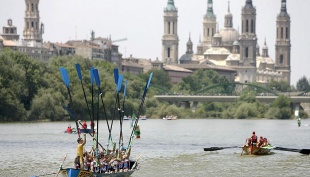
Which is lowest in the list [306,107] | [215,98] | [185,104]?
[306,107]

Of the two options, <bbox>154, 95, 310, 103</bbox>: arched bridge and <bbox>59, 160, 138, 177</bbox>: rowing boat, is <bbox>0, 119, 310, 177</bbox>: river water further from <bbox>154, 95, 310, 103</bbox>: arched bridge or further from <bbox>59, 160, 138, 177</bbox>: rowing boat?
<bbox>154, 95, 310, 103</bbox>: arched bridge

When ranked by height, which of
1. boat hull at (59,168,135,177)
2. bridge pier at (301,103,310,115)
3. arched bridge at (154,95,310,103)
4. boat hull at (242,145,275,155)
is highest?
arched bridge at (154,95,310,103)

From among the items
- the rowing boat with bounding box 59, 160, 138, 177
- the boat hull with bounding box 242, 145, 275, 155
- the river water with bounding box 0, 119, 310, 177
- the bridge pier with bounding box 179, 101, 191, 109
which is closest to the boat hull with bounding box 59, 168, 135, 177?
the rowing boat with bounding box 59, 160, 138, 177

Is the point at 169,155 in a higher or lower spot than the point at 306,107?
lower

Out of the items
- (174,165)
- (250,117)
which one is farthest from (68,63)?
(174,165)

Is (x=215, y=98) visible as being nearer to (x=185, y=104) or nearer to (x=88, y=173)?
(x=185, y=104)

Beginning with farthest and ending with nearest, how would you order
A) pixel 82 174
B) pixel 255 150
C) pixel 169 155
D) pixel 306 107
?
pixel 306 107, pixel 169 155, pixel 255 150, pixel 82 174

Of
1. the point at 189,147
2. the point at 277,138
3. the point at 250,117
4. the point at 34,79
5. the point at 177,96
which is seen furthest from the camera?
the point at 177,96

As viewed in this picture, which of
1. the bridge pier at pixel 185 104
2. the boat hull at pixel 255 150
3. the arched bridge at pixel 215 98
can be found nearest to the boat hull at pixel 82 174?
the boat hull at pixel 255 150

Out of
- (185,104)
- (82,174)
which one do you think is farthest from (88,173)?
(185,104)

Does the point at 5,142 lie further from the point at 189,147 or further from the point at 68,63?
the point at 68,63

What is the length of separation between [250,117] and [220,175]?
105812 millimetres

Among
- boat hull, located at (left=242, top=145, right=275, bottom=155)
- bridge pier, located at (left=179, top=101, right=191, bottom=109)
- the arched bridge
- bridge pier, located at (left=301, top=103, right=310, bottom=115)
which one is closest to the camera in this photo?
boat hull, located at (left=242, top=145, right=275, bottom=155)

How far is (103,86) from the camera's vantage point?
126 m
